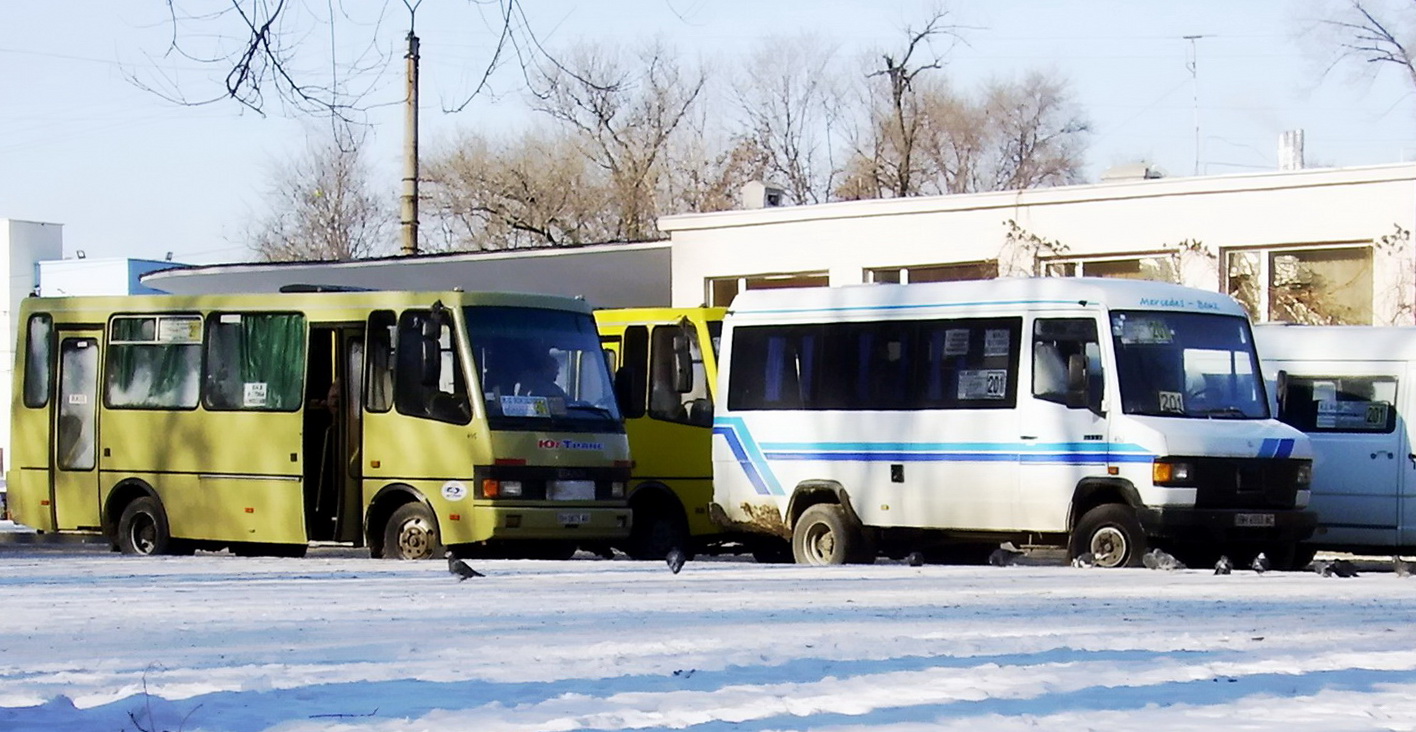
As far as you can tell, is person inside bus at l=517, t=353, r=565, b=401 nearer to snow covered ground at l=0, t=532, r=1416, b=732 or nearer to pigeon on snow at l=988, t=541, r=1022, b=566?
pigeon on snow at l=988, t=541, r=1022, b=566

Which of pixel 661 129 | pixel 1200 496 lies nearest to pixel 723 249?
pixel 1200 496

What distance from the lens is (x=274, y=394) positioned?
65.0ft

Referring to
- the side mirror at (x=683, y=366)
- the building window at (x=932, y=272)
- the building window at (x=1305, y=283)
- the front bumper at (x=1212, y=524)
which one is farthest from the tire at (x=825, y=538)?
the building window at (x=932, y=272)

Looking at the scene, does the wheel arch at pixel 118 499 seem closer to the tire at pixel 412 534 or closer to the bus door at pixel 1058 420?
the tire at pixel 412 534

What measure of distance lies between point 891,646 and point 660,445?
37.3 ft

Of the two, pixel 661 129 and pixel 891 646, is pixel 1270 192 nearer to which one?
pixel 891 646

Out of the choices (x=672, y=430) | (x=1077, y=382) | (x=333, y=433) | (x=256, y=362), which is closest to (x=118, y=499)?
(x=256, y=362)


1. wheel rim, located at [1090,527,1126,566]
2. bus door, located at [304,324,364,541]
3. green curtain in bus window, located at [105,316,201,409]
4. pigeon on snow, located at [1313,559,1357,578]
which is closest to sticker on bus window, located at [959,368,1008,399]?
wheel rim, located at [1090,527,1126,566]

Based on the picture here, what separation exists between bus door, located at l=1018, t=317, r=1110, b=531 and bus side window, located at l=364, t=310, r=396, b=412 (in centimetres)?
570

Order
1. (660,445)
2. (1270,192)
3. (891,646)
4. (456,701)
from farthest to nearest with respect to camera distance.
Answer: (1270,192)
(660,445)
(891,646)
(456,701)

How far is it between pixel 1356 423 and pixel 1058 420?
412cm

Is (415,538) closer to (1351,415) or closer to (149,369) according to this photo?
(149,369)

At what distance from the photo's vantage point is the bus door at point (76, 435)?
68.6 feet

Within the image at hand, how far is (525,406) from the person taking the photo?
Result: 18.8 meters
